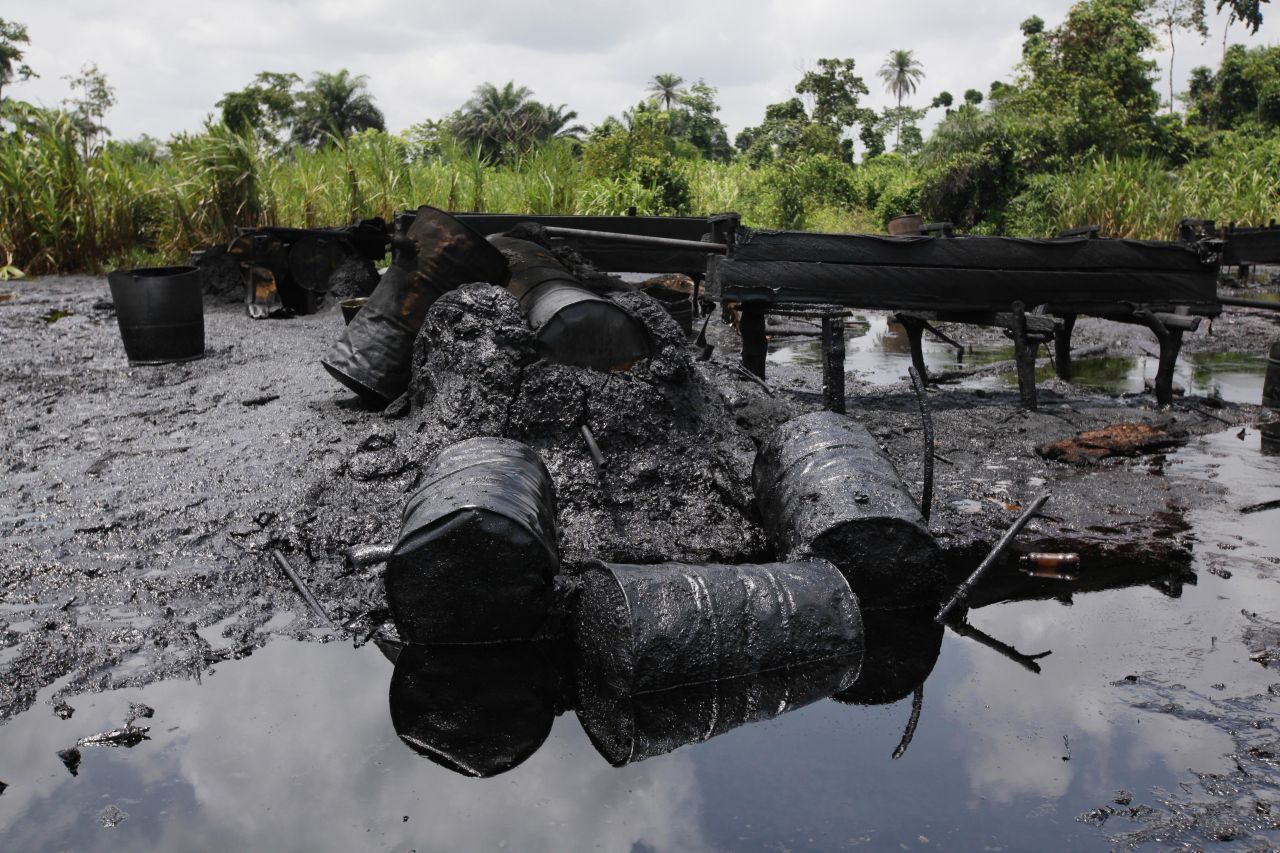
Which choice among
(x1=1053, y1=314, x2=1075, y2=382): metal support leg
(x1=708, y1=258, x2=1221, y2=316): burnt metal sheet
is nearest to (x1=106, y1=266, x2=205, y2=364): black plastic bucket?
(x1=708, y1=258, x2=1221, y2=316): burnt metal sheet

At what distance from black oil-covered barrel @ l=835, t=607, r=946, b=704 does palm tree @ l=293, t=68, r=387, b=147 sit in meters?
52.2

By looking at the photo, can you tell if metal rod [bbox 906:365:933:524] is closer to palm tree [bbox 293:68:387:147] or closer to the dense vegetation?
the dense vegetation

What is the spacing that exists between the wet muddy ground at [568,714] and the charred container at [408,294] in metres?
0.33

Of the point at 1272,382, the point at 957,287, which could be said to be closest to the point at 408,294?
the point at 957,287

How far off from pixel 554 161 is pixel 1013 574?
14.1 m

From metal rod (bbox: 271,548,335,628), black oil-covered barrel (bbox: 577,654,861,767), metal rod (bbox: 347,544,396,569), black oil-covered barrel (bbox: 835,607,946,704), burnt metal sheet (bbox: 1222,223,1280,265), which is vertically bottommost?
black oil-covered barrel (bbox: 835,607,946,704)

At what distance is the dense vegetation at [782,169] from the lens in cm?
1412

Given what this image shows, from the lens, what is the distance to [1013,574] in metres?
4.71

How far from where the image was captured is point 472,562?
12.3 feet

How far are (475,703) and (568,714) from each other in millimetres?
339

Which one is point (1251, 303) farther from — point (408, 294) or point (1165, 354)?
point (408, 294)

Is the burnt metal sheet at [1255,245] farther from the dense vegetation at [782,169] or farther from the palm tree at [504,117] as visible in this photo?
the palm tree at [504,117]

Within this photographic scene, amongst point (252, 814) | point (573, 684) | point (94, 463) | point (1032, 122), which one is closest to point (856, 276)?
point (573, 684)

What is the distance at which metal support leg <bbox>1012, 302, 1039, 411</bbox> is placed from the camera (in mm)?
7672
